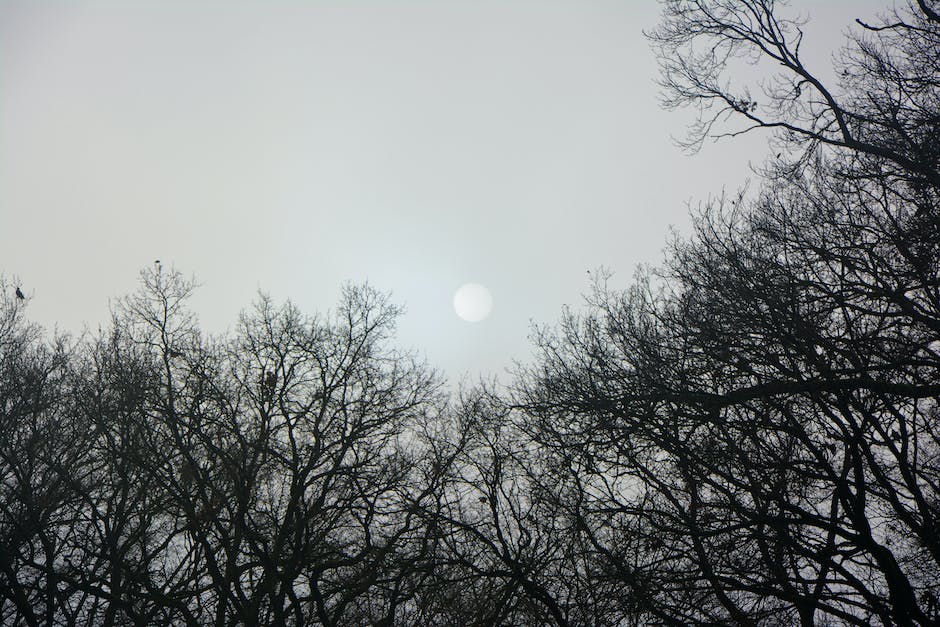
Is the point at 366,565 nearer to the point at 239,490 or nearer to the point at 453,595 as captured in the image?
the point at 453,595

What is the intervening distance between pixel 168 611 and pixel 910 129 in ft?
50.8

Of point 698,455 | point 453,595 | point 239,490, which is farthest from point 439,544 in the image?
point 698,455

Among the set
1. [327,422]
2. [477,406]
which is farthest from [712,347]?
[327,422]

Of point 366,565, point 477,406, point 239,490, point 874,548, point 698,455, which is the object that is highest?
point 477,406

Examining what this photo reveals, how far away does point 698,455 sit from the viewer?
A: 24.3 ft

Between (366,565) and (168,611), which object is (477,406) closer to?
(366,565)

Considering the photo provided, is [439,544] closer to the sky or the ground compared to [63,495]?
closer to the ground

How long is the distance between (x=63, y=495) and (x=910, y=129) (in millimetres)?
15936

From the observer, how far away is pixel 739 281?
7320mm

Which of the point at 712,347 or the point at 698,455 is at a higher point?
the point at 712,347

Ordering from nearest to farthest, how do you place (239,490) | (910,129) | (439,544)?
(910,129) < (239,490) < (439,544)

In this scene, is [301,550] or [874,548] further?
[301,550]

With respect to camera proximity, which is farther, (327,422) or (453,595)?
(327,422)

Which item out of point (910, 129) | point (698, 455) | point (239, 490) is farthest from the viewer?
point (239, 490)
